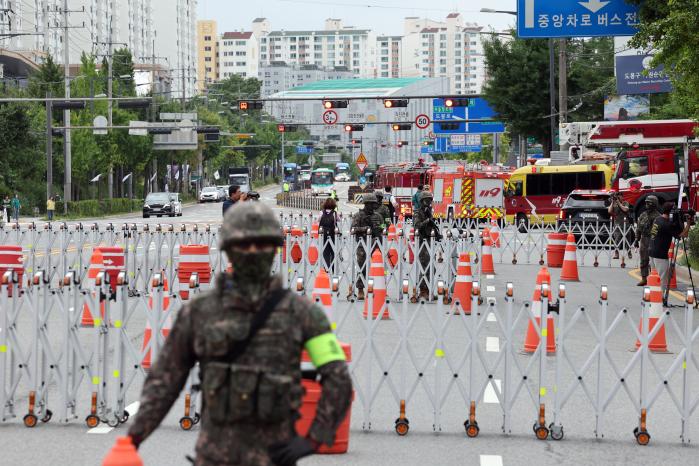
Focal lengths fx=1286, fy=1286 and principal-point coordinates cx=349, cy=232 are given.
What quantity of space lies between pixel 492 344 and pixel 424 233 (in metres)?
6.02

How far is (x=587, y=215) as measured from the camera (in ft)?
113

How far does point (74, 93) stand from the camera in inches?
3007

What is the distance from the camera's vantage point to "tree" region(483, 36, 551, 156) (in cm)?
6456

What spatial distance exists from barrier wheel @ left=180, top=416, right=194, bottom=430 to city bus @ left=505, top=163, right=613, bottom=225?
3673 centimetres

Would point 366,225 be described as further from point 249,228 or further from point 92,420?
point 249,228

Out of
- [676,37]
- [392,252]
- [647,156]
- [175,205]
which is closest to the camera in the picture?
[676,37]

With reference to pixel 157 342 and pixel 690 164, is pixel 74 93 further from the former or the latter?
pixel 157 342

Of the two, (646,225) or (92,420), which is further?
(646,225)

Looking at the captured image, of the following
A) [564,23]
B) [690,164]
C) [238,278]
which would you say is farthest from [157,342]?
[690,164]

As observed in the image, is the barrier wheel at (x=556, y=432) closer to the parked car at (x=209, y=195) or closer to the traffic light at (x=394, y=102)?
the traffic light at (x=394, y=102)

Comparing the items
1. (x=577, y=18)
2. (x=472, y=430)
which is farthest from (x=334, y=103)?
(x=472, y=430)

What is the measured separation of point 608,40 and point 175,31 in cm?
12004

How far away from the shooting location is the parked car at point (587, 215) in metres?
34.2

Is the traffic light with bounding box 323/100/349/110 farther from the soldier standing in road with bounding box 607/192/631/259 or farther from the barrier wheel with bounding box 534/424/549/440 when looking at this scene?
the barrier wheel with bounding box 534/424/549/440
